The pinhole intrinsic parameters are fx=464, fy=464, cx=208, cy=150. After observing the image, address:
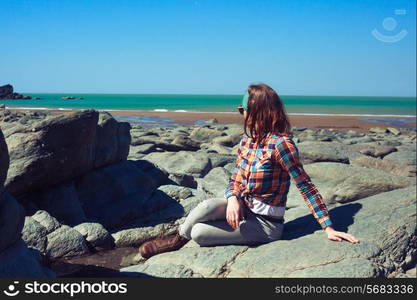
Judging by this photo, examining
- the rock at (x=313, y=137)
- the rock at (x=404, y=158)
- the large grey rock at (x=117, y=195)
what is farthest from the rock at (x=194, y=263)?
the rock at (x=313, y=137)

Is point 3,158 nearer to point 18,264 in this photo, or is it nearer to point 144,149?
point 18,264

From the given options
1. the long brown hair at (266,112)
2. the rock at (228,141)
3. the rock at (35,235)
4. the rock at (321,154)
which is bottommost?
the rock at (35,235)

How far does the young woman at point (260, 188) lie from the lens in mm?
4957

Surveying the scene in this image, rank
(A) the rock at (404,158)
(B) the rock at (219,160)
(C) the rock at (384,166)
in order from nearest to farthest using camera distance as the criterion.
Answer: (C) the rock at (384,166)
(B) the rock at (219,160)
(A) the rock at (404,158)

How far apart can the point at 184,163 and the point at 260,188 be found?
7.30 m

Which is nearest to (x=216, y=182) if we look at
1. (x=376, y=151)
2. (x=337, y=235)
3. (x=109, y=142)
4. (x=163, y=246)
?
(x=109, y=142)

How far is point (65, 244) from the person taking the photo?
676cm

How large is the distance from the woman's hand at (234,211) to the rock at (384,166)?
725 cm

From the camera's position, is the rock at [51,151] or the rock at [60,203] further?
the rock at [60,203]

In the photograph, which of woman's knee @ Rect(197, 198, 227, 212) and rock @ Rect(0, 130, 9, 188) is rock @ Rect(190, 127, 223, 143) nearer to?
woman's knee @ Rect(197, 198, 227, 212)

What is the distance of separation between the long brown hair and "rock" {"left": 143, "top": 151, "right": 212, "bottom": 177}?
669cm

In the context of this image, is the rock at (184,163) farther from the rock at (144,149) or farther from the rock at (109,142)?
the rock at (109,142)

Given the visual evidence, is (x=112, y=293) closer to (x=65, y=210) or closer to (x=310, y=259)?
(x=310, y=259)

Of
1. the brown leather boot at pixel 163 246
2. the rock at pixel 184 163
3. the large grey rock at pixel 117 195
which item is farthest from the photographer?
the rock at pixel 184 163
